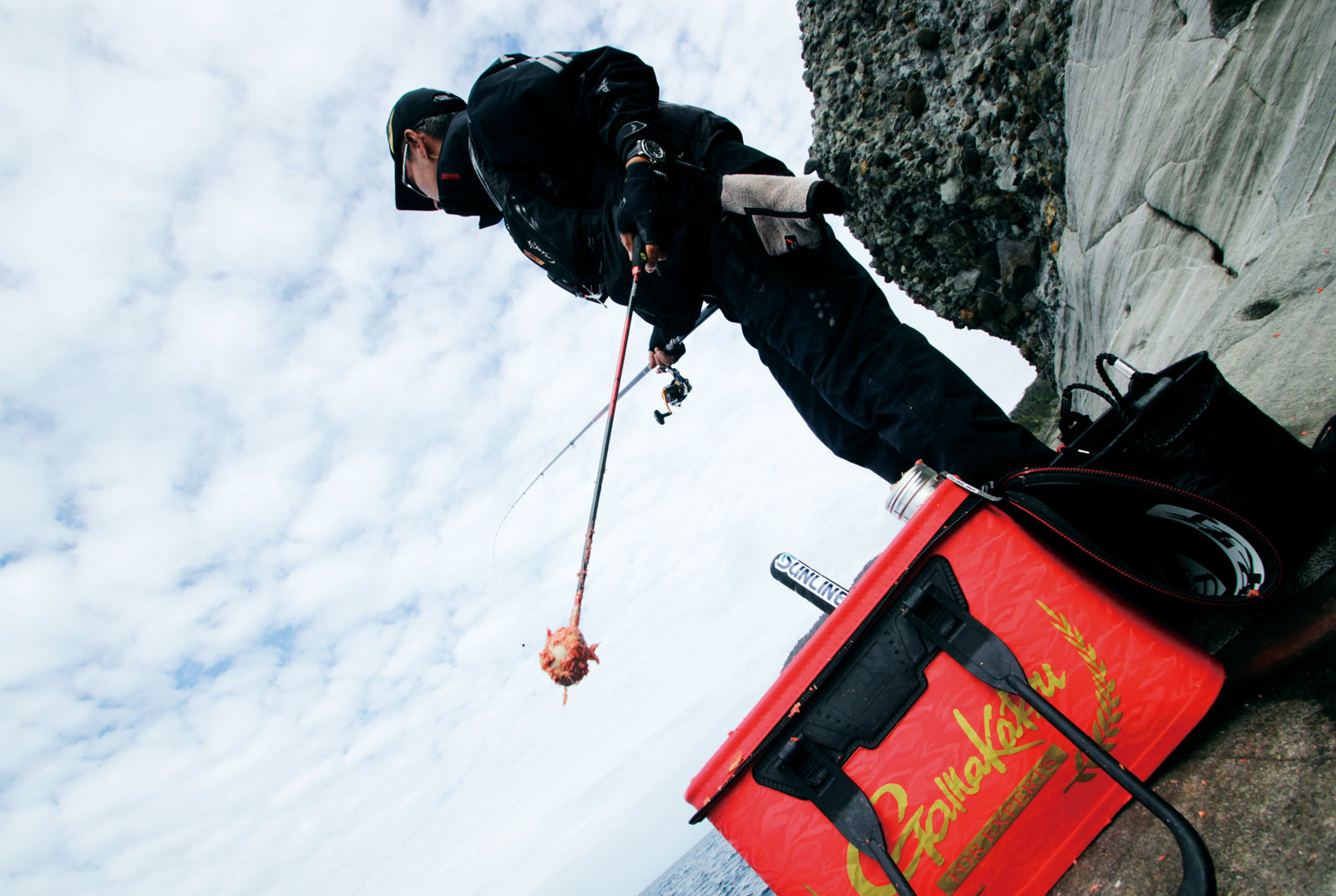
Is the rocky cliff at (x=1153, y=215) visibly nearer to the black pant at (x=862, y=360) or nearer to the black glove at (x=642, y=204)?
the black pant at (x=862, y=360)

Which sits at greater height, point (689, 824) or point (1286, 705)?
point (689, 824)

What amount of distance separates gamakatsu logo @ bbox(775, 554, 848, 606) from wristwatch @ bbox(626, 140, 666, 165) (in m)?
1.80

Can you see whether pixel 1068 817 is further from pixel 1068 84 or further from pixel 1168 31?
pixel 1068 84

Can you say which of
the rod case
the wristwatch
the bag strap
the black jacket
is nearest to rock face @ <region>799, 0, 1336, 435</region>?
the rod case

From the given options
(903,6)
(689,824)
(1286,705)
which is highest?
(903,6)

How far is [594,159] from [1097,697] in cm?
295

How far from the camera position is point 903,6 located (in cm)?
1020

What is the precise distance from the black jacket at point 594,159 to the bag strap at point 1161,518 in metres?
1.71

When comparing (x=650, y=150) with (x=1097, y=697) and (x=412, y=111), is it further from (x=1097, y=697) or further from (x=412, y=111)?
(x=1097, y=697)

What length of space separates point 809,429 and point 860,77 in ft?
34.0

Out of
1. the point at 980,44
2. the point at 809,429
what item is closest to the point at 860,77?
the point at 980,44

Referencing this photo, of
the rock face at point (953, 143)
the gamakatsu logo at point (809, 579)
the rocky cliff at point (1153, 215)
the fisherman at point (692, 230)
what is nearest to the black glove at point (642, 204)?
the fisherman at point (692, 230)

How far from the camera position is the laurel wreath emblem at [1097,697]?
167cm

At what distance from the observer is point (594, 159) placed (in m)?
3.12
